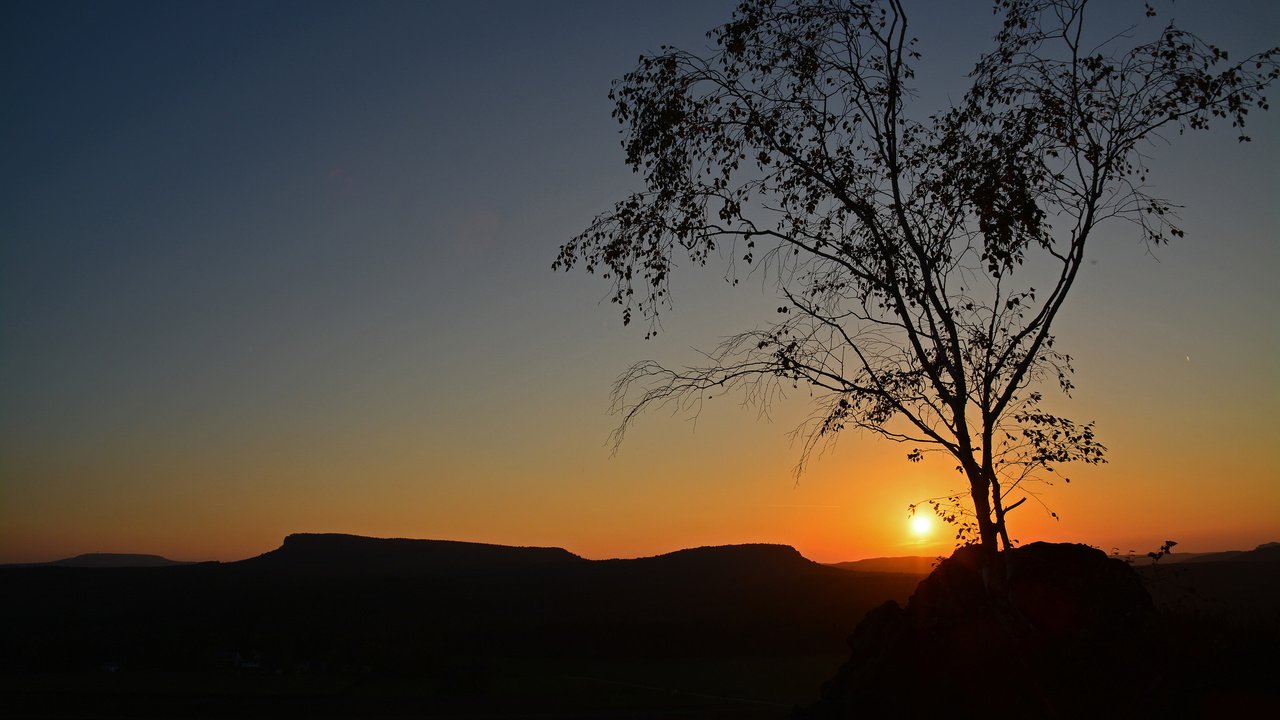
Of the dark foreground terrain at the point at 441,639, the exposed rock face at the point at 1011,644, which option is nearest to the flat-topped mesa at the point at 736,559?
the dark foreground terrain at the point at 441,639

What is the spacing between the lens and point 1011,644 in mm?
13945

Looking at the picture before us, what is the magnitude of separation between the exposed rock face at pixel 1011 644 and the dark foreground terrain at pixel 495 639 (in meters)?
0.48

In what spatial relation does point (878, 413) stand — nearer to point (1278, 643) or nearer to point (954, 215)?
point (954, 215)

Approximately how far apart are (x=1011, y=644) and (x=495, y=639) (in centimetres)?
11034

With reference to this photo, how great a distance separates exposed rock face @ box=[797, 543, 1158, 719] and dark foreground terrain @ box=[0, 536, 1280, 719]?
0.48 metres

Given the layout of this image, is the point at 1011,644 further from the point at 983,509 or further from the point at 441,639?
the point at 441,639

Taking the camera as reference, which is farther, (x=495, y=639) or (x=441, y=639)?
(x=495, y=639)

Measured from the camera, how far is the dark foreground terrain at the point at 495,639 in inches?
2522

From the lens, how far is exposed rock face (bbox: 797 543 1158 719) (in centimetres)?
1409

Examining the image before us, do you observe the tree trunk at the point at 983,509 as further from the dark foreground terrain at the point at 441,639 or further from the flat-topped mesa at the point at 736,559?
the flat-topped mesa at the point at 736,559

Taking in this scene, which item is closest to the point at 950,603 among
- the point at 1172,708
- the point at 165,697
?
the point at 1172,708

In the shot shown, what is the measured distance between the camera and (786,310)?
15.7 metres

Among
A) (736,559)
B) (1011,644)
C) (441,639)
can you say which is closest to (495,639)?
(441,639)

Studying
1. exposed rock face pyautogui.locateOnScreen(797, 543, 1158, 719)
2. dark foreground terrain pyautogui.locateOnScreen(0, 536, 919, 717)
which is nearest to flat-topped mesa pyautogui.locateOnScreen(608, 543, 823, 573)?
dark foreground terrain pyautogui.locateOnScreen(0, 536, 919, 717)
